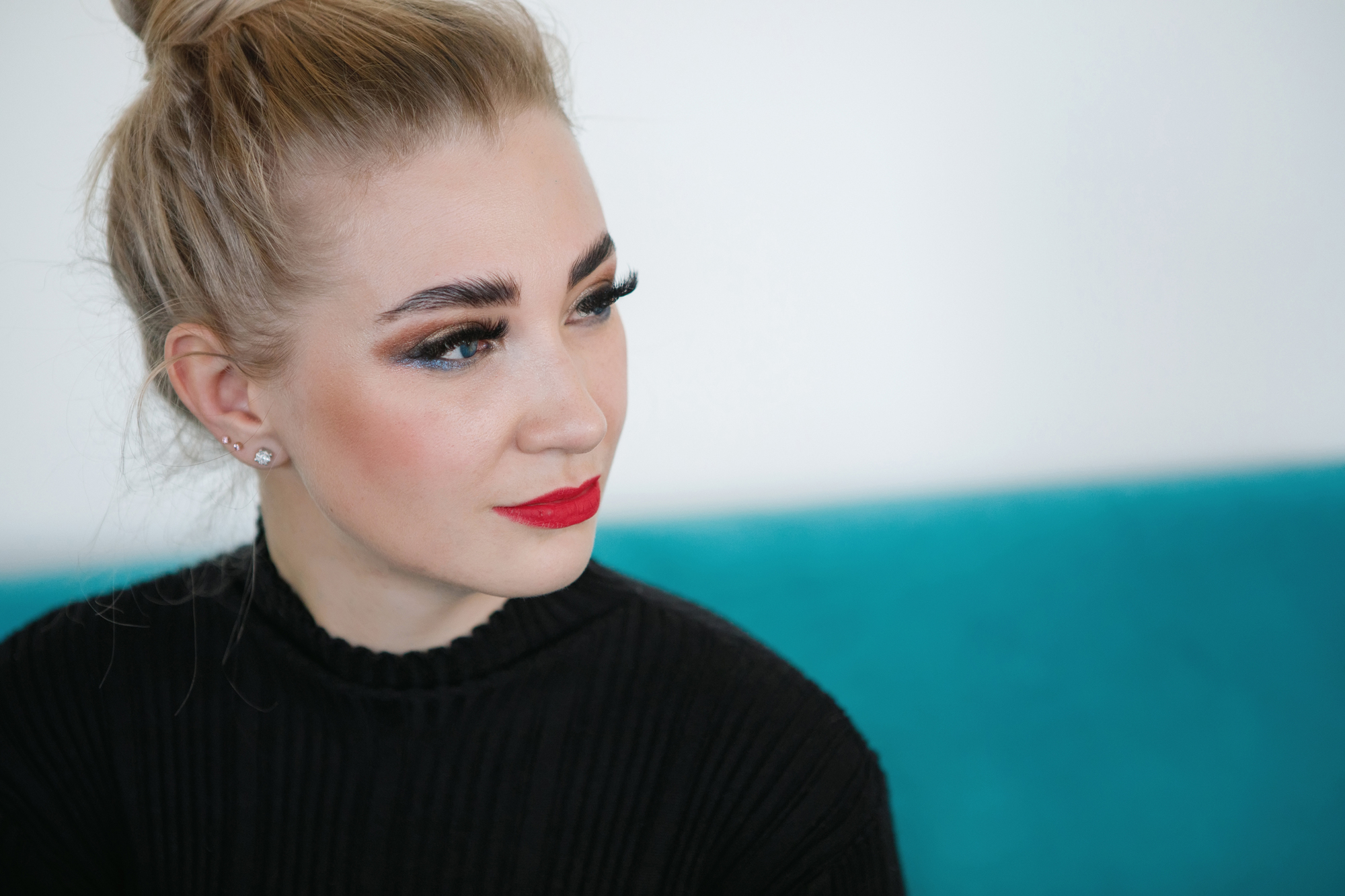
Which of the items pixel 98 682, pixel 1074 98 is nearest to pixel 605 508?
pixel 98 682

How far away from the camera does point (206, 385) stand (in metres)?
0.90

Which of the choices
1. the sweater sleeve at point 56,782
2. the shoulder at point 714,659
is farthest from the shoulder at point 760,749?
the sweater sleeve at point 56,782

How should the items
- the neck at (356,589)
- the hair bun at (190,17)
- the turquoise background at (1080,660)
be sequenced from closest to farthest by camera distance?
the hair bun at (190,17), the neck at (356,589), the turquoise background at (1080,660)

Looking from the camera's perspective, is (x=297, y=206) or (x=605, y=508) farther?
(x=605, y=508)

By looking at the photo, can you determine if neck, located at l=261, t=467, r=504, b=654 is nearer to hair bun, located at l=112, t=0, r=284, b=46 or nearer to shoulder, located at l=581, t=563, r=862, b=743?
shoulder, located at l=581, t=563, r=862, b=743

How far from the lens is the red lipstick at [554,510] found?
33.4 inches

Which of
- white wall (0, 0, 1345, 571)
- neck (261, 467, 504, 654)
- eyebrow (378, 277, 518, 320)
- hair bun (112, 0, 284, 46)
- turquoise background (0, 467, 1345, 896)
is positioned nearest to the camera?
eyebrow (378, 277, 518, 320)

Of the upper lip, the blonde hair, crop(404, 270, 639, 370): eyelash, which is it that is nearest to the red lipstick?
the upper lip

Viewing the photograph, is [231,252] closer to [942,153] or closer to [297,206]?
[297,206]

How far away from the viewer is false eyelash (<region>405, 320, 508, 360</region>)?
80cm

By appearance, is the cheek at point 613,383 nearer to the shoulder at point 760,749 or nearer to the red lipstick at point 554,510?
the red lipstick at point 554,510

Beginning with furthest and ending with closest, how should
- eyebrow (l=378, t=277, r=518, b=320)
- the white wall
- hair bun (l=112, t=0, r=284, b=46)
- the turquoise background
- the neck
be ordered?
1. the white wall
2. the turquoise background
3. the neck
4. hair bun (l=112, t=0, r=284, b=46)
5. eyebrow (l=378, t=277, r=518, b=320)

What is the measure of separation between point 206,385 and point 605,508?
69 cm

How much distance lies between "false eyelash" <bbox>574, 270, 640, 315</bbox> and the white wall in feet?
1.88
